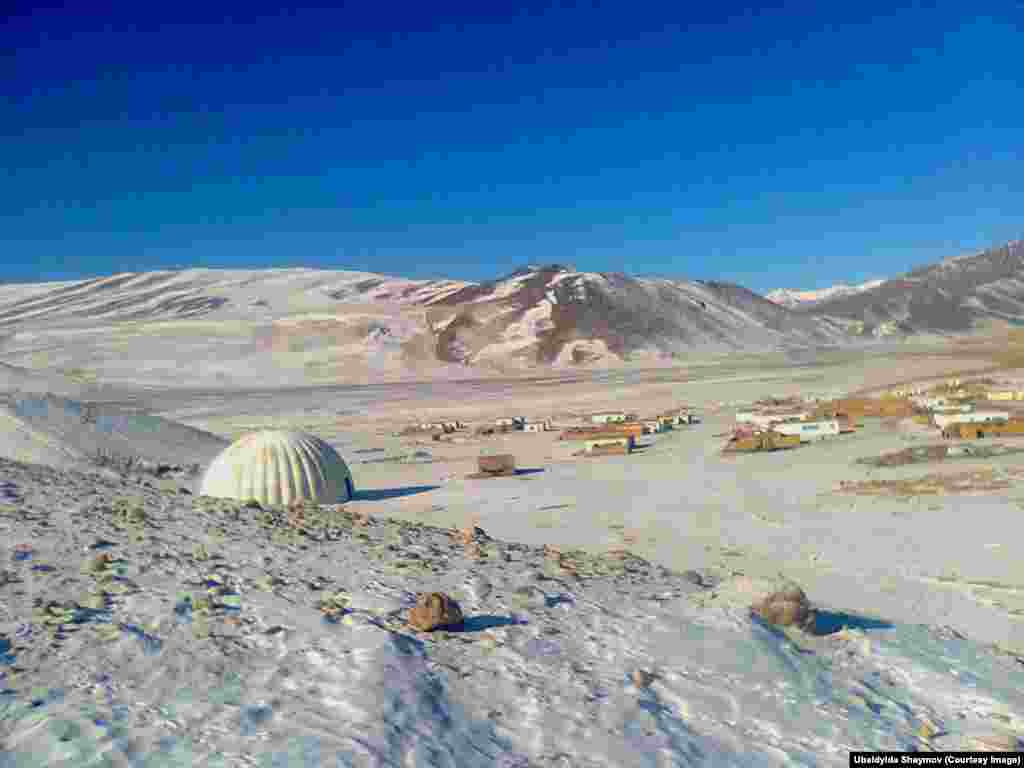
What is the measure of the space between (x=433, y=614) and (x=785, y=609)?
3996mm

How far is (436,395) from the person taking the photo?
7775 centimetres

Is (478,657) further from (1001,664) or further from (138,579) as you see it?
(1001,664)

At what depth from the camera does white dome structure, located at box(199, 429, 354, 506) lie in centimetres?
1944

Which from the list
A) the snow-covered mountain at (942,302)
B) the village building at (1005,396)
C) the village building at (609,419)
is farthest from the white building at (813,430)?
the snow-covered mountain at (942,302)

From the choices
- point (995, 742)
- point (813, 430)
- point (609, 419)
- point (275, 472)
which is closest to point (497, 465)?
point (275, 472)

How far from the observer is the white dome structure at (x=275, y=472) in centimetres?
1944

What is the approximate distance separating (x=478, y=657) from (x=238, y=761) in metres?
2.58

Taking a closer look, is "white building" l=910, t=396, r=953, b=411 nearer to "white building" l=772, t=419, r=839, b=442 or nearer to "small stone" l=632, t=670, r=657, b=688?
"white building" l=772, t=419, r=839, b=442

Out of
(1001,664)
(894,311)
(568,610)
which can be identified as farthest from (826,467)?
(894,311)

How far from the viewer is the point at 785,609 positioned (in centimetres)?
970

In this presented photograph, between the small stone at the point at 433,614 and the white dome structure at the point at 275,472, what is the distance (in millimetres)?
11625

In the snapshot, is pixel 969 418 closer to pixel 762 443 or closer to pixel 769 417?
pixel 762 443

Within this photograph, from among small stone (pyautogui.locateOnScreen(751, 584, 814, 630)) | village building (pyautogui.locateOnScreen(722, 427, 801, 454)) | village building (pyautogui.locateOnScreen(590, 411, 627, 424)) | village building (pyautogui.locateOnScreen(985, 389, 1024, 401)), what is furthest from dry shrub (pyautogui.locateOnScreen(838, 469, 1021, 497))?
village building (pyautogui.locateOnScreen(590, 411, 627, 424))

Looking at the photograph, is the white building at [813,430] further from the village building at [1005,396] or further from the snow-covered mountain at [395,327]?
the snow-covered mountain at [395,327]
